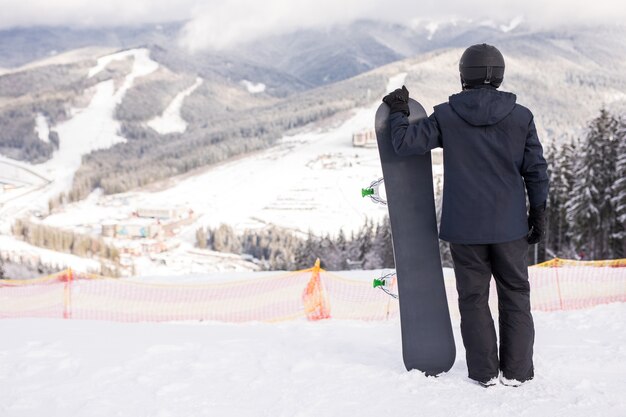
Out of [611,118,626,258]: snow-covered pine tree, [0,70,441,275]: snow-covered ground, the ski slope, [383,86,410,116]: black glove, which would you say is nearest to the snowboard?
[383,86,410,116]: black glove

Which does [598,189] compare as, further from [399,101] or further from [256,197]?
[256,197]

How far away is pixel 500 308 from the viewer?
3430mm

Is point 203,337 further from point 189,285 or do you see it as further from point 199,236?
point 199,236

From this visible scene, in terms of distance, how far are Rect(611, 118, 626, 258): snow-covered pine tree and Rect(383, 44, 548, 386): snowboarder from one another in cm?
2170

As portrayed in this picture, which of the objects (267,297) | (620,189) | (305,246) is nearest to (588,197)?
(620,189)

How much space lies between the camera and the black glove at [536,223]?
3.28 metres

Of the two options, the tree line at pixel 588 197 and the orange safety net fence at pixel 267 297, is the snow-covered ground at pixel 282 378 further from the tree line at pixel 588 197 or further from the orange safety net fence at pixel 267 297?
Answer: the tree line at pixel 588 197

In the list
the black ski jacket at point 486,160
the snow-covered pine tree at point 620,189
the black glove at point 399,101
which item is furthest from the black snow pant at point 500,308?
the snow-covered pine tree at point 620,189

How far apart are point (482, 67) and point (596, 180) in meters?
24.5

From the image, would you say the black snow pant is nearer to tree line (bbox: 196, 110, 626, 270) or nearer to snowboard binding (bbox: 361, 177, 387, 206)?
snowboard binding (bbox: 361, 177, 387, 206)

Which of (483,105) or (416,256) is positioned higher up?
(483,105)

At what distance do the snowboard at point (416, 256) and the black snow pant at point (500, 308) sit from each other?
0.31m

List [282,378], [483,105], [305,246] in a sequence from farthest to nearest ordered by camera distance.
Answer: [305,246], [282,378], [483,105]

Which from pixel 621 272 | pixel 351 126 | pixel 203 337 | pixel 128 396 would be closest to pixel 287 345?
pixel 203 337
